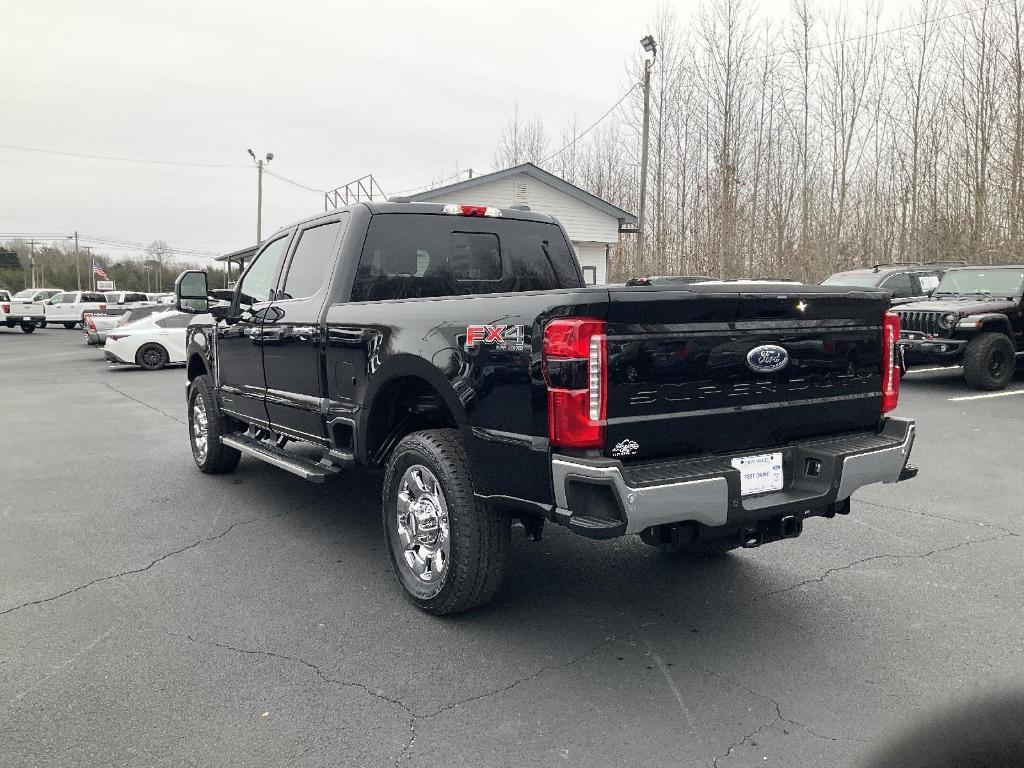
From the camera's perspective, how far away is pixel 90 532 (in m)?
5.34

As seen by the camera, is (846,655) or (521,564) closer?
(846,655)

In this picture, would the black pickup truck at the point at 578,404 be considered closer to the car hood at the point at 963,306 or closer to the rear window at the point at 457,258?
the rear window at the point at 457,258

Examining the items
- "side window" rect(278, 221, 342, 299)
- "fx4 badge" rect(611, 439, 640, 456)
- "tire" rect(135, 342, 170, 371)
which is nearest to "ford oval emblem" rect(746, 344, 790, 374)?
"fx4 badge" rect(611, 439, 640, 456)

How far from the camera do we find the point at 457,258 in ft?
16.8

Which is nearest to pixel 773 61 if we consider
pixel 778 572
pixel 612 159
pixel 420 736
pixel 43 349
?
pixel 612 159

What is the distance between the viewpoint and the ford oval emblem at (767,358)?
3.37 metres

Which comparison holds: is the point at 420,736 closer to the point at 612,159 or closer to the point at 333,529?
the point at 333,529

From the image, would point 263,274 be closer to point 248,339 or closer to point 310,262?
point 248,339

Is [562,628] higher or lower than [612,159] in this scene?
lower

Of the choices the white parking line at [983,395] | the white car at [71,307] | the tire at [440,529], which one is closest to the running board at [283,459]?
the tire at [440,529]

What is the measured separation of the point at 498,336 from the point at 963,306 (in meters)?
10.5

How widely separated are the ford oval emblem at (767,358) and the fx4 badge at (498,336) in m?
1.00

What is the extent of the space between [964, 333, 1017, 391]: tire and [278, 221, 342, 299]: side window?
9936 mm

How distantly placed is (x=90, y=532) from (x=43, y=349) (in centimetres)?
2401
